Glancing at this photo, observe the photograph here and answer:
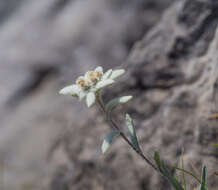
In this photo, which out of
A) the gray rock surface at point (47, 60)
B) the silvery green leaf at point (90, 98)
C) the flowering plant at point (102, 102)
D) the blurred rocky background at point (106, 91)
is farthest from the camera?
the gray rock surface at point (47, 60)

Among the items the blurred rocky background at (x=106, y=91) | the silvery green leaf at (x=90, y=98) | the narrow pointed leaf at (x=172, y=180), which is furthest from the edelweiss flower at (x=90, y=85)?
the blurred rocky background at (x=106, y=91)

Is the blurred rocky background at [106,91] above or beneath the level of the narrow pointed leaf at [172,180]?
above

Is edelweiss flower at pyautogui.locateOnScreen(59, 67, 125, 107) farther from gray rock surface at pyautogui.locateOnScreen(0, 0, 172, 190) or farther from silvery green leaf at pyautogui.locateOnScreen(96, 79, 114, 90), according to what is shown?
gray rock surface at pyautogui.locateOnScreen(0, 0, 172, 190)

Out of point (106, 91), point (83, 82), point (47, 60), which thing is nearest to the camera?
point (83, 82)

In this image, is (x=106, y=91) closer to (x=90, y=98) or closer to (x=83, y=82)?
(x=83, y=82)

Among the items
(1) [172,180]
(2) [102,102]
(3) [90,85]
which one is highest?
(3) [90,85]

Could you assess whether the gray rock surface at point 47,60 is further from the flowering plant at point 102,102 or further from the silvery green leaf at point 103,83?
the silvery green leaf at point 103,83

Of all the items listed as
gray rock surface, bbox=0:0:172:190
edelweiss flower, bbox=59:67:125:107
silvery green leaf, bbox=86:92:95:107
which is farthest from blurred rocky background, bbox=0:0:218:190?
silvery green leaf, bbox=86:92:95:107

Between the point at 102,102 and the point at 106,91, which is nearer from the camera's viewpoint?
the point at 102,102

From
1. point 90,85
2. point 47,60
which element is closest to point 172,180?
point 90,85

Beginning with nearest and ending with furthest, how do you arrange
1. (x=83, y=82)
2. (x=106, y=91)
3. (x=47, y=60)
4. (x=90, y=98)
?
(x=90, y=98) < (x=83, y=82) < (x=106, y=91) < (x=47, y=60)
